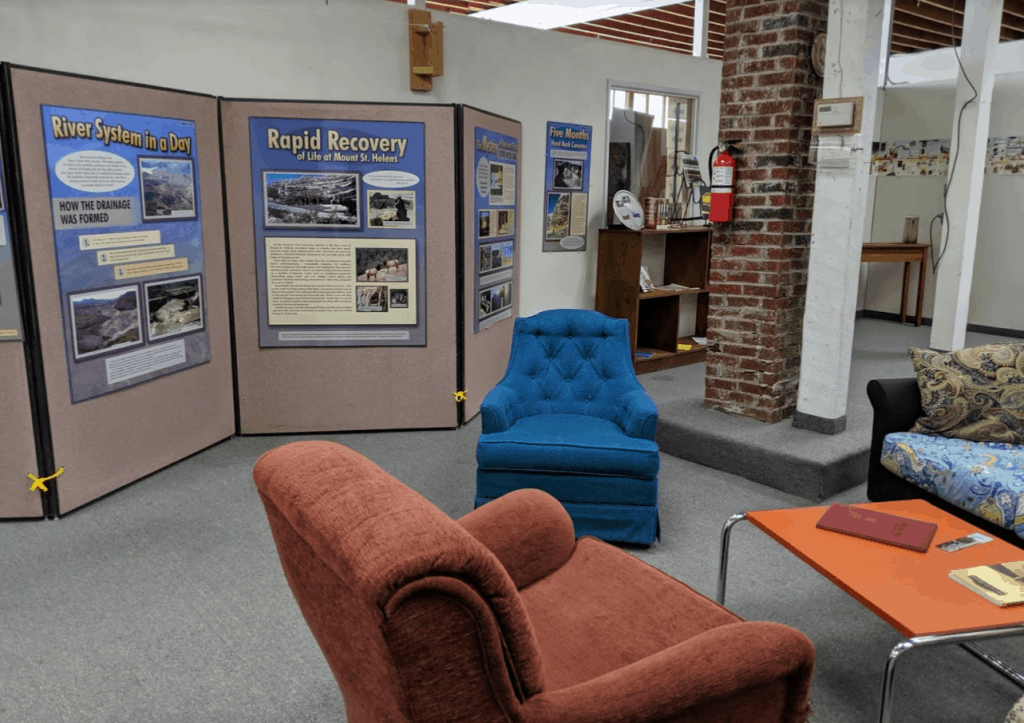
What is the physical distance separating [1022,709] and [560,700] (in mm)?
879

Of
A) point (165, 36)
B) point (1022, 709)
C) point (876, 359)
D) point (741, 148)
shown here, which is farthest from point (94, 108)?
point (876, 359)

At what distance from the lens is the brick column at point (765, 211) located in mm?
3979

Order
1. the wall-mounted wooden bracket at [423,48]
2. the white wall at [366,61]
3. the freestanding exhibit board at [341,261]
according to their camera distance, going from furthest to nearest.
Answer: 1. the wall-mounted wooden bracket at [423,48]
2. the freestanding exhibit board at [341,261]
3. the white wall at [366,61]

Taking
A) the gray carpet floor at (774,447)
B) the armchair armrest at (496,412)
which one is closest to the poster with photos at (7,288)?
the armchair armrest at (496,412)

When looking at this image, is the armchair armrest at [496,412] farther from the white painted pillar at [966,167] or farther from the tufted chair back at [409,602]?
the white painted pillar at [966,167]

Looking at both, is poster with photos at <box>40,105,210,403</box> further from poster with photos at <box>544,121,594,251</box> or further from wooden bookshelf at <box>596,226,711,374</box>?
wooden bookshelf at <box>596,226,711,374</box>

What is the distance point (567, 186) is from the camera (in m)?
6.04

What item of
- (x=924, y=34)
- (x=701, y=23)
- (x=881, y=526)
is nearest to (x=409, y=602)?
(x=881, y=526)

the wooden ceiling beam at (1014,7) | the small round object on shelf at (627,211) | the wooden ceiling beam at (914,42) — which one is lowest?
the small round object on shelf at (627,211)

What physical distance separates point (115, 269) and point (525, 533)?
2.63m

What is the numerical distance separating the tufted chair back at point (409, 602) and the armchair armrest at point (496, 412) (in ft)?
6.34

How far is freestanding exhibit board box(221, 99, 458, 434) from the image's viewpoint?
14.1 ft

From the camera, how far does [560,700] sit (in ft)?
4.31

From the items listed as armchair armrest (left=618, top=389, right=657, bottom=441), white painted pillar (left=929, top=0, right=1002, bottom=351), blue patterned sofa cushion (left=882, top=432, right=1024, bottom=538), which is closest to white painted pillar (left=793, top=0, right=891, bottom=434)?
blue patterned sofa cushion (left=882, top=432, right=1024, bottom=538)
